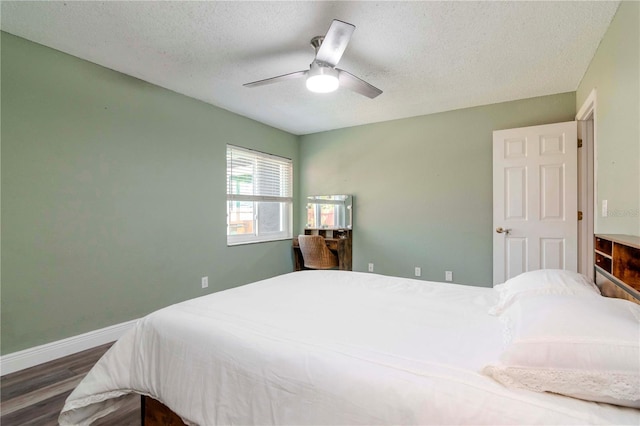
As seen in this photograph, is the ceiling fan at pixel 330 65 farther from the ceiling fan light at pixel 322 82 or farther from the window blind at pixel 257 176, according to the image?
the window blind at pixel 257 176

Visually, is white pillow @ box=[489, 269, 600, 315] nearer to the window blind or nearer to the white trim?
the white trim

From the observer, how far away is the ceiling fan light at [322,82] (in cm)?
207

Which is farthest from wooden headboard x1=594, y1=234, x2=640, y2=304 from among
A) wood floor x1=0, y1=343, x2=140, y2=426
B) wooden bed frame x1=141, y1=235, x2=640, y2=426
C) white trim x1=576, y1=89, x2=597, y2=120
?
A: wood floor x1=0, y1=343, x2=140, y2=426

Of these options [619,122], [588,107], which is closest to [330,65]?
[619,122]

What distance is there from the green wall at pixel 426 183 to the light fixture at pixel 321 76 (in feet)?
6.87

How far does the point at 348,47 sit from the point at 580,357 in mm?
2198

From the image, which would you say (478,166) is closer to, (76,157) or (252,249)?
(252,249)

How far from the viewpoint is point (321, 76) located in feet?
6.75

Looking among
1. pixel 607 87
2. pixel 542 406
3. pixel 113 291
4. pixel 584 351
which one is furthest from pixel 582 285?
pixel 113 291

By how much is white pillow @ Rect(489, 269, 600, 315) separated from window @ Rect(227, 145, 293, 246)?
119 inches

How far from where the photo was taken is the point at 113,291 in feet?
8.68

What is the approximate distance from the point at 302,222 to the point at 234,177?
139 centimetres

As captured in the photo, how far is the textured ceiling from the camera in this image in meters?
1.84

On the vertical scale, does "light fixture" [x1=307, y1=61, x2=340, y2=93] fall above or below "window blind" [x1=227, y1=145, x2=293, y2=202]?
above
